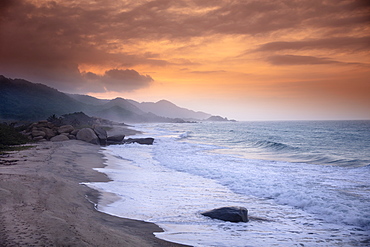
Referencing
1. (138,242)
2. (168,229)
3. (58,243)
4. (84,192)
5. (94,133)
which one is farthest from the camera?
(94,133)

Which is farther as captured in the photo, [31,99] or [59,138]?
[31,99]

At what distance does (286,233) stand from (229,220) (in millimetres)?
1612

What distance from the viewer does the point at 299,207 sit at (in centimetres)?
929

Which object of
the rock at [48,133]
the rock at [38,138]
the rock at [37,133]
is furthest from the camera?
the rock at [48,133]

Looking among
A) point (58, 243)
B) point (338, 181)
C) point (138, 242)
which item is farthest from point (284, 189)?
point (58, 243)

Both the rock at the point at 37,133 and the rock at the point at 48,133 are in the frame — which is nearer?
the rock at the point at 37,133

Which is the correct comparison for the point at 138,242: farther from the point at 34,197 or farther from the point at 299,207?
the point at 299,207

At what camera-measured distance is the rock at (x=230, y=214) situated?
7.29m

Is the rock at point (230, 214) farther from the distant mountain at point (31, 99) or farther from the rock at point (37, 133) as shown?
the distant mountain at point (31, 99)

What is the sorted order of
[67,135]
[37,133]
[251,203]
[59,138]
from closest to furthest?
[251,203] → [59,138] → [37,133] → [67,135]

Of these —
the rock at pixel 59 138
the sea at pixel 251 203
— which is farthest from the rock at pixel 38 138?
the sea at pixel 251 203

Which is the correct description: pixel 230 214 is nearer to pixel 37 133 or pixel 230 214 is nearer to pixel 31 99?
pixel 37 133

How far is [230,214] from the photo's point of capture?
24.1 feet

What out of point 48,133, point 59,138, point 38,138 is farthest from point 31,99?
point 59,138
